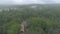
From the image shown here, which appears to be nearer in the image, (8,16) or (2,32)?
(2,32)

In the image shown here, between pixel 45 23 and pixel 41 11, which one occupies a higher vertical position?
pixel 41 11

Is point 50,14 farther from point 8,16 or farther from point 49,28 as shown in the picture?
point 8,16

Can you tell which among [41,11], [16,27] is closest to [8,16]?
[16,27]

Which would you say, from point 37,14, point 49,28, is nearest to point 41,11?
point 37,14

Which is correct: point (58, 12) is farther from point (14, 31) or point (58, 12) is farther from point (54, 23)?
point (14, 31)

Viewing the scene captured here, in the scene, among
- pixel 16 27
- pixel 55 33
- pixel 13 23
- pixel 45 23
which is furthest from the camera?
pixel 45 23

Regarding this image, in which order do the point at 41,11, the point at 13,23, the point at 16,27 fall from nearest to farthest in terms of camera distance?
the point at 16,27 < the point at 13,23 < the point at 41,11
